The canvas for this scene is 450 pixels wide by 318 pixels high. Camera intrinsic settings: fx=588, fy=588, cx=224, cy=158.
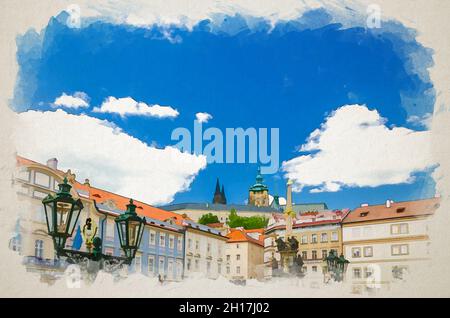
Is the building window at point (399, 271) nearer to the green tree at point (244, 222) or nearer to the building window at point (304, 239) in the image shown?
the building window at point (304, 239)

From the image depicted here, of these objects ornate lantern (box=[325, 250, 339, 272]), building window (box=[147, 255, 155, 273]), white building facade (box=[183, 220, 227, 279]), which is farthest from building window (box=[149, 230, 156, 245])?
ornate lantern (box=[325, 250, 339, 272])

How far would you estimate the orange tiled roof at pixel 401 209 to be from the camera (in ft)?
30.3

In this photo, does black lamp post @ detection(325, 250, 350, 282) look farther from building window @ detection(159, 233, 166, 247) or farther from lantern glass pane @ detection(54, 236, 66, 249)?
lantern glass pane @ detection(54, 236, 66, 249)

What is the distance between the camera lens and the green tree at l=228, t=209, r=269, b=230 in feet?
31.1

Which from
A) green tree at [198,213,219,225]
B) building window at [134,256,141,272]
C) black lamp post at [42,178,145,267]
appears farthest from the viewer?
green tree at [198,213,219,225]

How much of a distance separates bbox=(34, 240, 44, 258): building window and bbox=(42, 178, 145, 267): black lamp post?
3.97 meters

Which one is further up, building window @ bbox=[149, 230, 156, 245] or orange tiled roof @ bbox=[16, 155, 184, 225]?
orange tiled roof @ bbox=[16, 155, 184, 225]

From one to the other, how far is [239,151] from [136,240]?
4.68m

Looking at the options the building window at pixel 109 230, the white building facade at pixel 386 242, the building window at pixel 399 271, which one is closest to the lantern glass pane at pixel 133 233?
the building window at pixel 109 230

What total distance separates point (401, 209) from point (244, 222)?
2.49 m

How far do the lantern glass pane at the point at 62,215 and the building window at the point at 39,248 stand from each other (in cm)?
437

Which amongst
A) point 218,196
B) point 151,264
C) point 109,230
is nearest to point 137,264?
point 151,264

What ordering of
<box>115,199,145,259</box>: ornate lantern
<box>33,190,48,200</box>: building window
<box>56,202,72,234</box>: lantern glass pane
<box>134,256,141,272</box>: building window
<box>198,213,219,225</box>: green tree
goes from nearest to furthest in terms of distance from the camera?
1. <box>56,202,72,234</box>: lantern glass pane
2. <box>115,199,145,259</box>: ornate lantern
3. <box>33,190,48,200</box>: building window
4. <box>134,256,141,272</box>: building window
5. <box>198,213,219,225</box>: green tree

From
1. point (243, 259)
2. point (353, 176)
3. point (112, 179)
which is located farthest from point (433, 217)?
point (112, 179)
